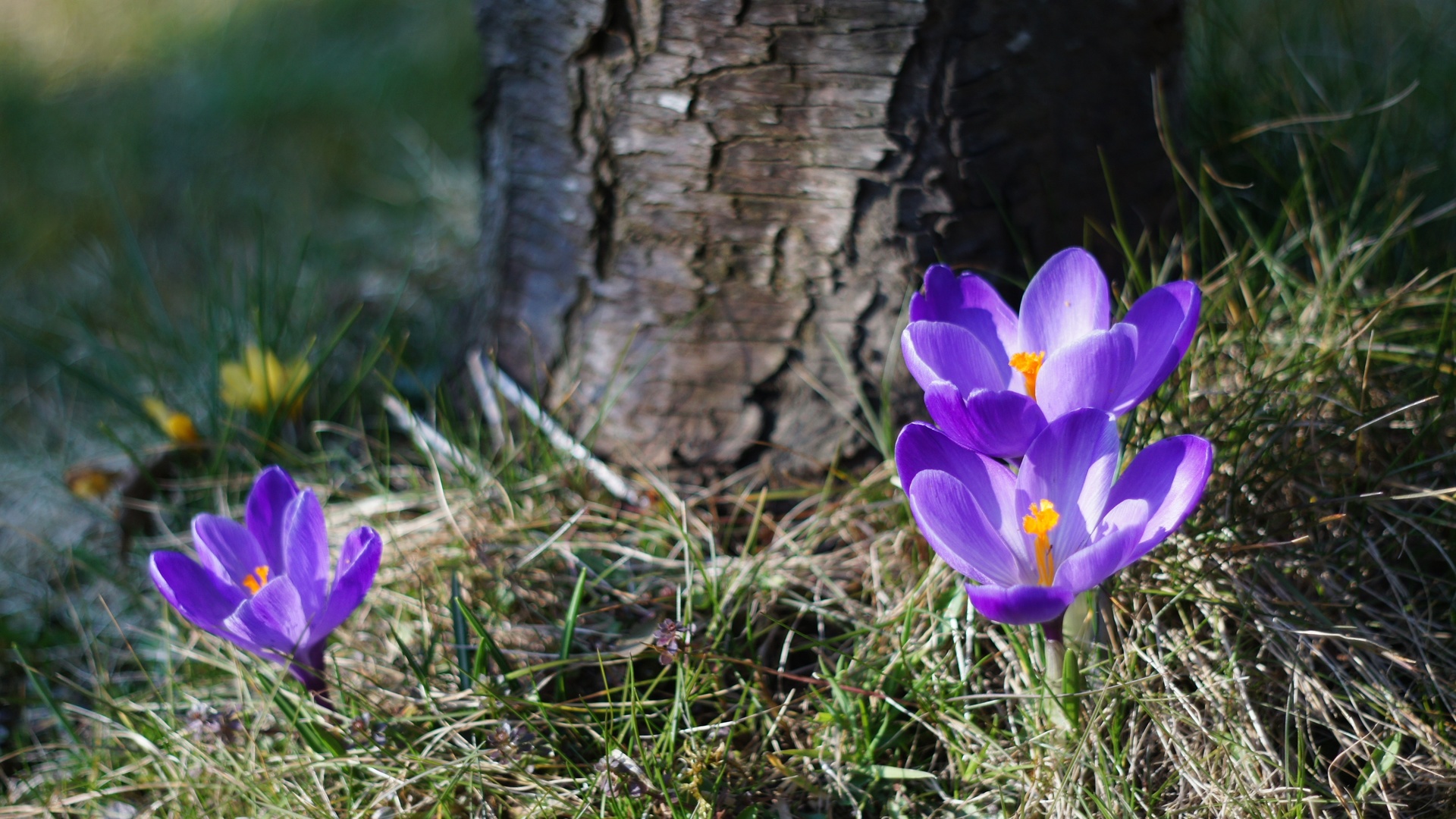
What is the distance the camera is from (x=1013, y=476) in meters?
1.11

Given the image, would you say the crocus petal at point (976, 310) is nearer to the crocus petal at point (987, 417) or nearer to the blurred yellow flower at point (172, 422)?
the crocus petal at point (987, 417)

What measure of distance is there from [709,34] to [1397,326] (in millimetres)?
1161

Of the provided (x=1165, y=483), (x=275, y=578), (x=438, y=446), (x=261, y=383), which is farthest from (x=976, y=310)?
(x=261, y=383)

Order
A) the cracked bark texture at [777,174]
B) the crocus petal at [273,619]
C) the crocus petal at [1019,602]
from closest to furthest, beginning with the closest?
the crocus petal at [1019,602], the crocus petal at [273,619], the cracked bark texture at [777,174]

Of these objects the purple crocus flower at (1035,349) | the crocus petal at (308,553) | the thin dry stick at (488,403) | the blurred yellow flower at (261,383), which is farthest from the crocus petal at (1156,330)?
the blurred yellow flower at (261,383)

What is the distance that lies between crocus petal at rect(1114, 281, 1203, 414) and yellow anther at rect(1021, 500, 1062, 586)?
177mm

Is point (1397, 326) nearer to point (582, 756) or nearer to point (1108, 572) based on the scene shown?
point (1108, 572)

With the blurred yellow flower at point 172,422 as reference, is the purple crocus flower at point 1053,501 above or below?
above

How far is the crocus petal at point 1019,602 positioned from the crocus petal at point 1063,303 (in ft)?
1.28

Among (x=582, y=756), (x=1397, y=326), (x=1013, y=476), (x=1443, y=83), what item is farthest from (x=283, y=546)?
(x=1443, y=83)

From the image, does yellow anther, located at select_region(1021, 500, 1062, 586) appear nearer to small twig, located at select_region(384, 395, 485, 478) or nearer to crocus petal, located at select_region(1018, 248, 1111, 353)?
crocus petal, located at select_region(1018, 248, 1111, 353)

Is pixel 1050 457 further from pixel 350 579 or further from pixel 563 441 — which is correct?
pixel 563 441

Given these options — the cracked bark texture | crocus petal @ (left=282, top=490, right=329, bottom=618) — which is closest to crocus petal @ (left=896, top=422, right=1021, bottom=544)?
the cracked bark texture

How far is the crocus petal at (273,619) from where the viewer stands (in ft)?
3.75
